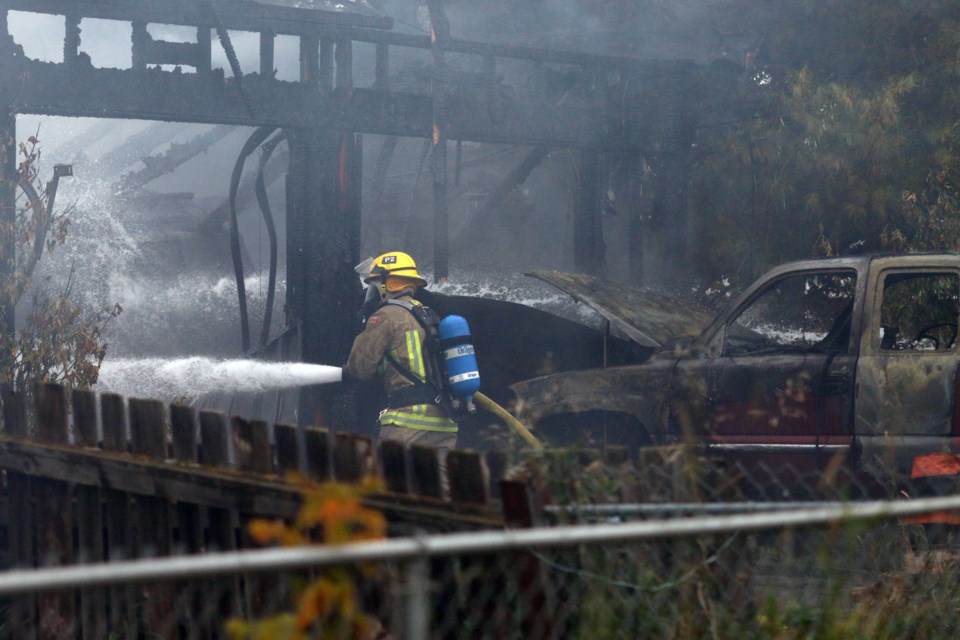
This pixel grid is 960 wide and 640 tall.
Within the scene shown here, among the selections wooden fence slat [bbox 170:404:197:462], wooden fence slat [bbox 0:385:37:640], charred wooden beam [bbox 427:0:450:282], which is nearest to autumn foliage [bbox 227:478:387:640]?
wooden fence slat [bbox 170:404:197:462]

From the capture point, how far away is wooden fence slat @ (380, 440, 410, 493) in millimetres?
3104

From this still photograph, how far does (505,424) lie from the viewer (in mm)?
7125

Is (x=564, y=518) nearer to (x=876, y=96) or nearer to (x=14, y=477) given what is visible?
(x=14, y=477)

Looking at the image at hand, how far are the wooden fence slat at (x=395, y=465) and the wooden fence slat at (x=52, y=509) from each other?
1356 millimetres

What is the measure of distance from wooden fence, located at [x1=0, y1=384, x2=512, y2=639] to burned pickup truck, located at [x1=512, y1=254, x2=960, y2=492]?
2327 millimetres

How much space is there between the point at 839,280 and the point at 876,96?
1.55 m

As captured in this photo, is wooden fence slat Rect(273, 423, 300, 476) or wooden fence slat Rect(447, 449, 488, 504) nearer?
wooden fence slat Rect(447, 449, 488, 504)

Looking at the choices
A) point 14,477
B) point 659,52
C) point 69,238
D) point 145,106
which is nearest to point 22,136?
point 69,238

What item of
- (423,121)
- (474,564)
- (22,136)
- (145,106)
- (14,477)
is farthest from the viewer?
(22,136)

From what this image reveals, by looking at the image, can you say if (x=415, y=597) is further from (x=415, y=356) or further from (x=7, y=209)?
(x=7, y=209)

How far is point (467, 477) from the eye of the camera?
300cm

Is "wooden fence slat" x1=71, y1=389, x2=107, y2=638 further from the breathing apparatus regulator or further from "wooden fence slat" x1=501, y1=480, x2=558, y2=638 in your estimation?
the breathing apparatus regulator

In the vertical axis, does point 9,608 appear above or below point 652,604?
below

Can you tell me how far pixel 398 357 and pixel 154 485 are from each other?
9.51ft
